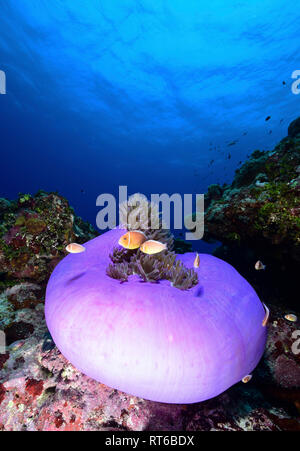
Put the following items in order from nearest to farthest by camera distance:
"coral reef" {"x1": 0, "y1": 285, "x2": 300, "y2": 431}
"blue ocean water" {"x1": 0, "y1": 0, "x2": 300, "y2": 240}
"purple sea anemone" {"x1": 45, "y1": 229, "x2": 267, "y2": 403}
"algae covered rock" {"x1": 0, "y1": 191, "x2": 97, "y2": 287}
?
"purple sea anemone" {"x1": 45, "y1": 229, "x2": 267, "y2": 403} → "coral reef" {"x1": 0, "y1": 285, "x2": 300, "y2": 431} → "algae covered rock" {"x1": 0, "y1": 191, "x2": 97, "y2": 287} → "blue ocean water" {"x1": 0, "y1": 0, "x2": 300, "y2": 240}

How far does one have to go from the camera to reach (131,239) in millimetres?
2109

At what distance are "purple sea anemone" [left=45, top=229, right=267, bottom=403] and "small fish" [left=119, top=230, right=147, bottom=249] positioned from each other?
0.34 m

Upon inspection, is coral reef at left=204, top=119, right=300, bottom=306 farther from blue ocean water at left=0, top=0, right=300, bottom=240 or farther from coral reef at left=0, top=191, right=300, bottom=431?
blue ocean water at left=0, top=0, right=300, bottom=240

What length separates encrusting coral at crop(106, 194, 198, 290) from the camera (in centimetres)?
210

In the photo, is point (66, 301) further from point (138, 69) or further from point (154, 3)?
point (138, 69)

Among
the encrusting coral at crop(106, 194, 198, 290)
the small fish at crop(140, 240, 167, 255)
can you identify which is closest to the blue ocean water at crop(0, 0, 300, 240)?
the encrusting coral at crop(106, 194, 198, 290)

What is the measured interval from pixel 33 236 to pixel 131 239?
229cm

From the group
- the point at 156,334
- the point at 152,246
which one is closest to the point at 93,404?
the point at 156,334

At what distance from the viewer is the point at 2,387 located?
2.03m

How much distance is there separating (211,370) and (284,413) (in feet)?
4.55

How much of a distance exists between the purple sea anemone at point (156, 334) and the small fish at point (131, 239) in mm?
340

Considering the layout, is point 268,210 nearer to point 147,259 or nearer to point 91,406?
point 147,259
